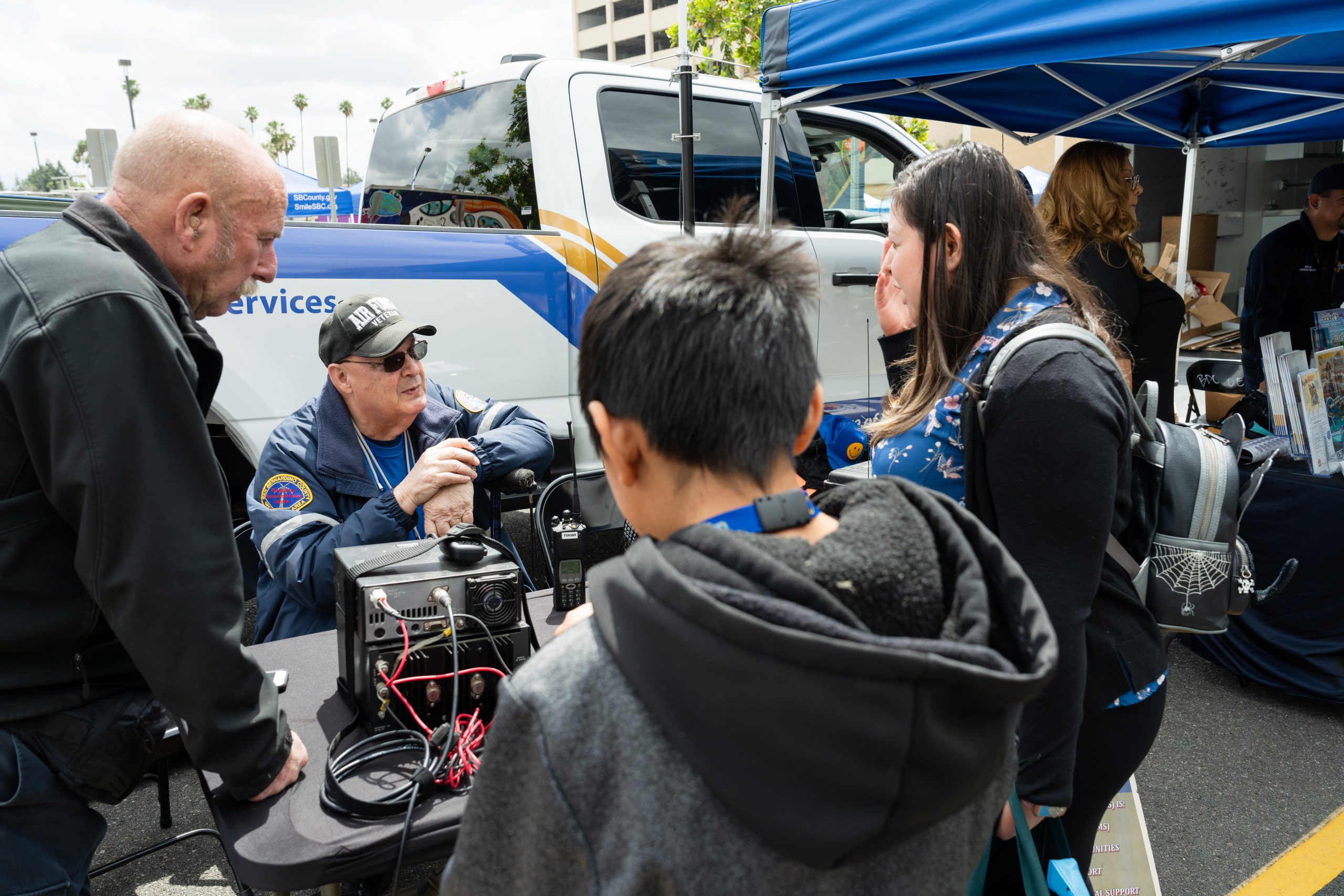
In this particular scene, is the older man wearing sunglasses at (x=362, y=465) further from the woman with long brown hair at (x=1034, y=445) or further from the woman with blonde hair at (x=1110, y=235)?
the woman with blonde hair at (x=1110, y=235)

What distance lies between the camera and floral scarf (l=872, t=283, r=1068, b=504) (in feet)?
5.28

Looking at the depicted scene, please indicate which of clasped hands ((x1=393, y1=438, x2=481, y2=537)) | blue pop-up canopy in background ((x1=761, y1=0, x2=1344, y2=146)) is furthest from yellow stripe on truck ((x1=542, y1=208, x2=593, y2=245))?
clasped hands ((x1=393, y1=438, x2=481, y2=537))

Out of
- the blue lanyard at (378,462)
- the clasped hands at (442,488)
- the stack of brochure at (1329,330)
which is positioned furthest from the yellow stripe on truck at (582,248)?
the stack of brochure at (1329,330)

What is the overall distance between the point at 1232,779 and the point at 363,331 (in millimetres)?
3315

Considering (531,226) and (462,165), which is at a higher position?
(462,165)

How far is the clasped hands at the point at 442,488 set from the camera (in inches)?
95.0

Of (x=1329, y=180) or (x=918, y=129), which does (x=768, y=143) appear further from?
(x=918, y=129)

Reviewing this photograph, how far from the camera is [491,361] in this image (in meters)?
3.79

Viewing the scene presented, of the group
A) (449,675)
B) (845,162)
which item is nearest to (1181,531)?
(449,675)

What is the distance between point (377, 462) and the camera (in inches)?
107

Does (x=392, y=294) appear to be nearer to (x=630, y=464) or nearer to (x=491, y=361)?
(x=491, y=361)

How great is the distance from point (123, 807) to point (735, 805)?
3.18m

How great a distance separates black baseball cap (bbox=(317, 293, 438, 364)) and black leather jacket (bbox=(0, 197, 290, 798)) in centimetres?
112

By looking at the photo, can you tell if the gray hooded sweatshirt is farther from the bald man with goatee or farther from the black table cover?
the black table cover
